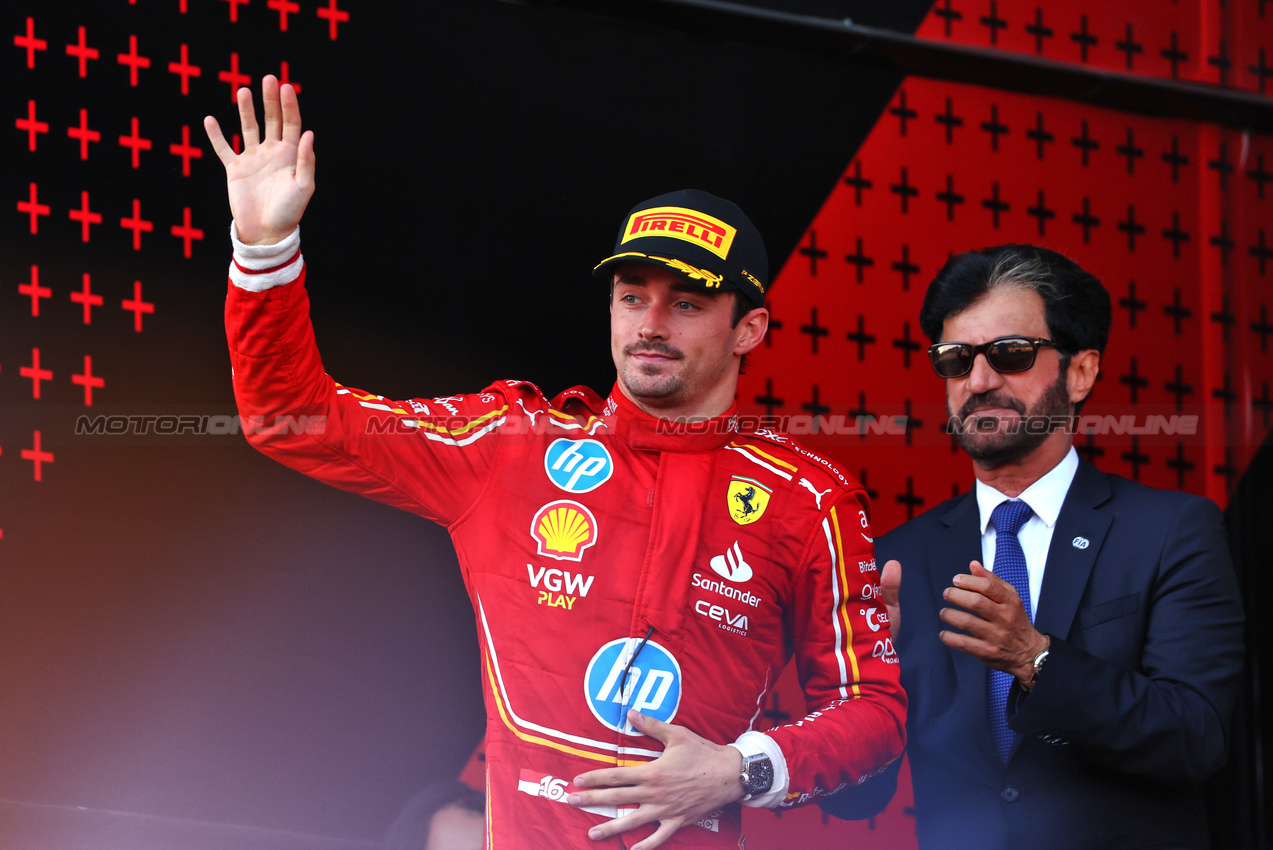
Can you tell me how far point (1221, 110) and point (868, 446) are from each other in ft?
3.84

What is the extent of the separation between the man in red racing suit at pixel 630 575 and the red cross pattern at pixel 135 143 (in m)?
0.31

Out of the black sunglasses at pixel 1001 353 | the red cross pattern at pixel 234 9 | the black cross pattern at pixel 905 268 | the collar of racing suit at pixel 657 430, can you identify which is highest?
the red cross pattern at pixel 234 9

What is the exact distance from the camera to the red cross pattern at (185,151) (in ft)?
6.47

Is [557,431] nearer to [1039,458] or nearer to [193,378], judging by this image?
[193,378]

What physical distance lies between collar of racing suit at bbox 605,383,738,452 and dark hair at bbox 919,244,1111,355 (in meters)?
0.60

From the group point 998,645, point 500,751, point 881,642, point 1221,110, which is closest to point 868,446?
point 881,642

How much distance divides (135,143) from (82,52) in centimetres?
18

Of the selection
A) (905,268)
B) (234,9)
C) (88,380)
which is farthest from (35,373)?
(905,268)

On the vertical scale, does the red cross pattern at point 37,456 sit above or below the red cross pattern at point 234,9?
below

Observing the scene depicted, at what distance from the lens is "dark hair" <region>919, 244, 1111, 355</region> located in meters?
2.20

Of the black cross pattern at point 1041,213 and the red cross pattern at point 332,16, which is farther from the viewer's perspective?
the black cross pattern at point 1041,213

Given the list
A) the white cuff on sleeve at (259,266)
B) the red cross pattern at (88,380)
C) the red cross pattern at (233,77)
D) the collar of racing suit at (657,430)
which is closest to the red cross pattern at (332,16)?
the red cross pattern at (233,77)

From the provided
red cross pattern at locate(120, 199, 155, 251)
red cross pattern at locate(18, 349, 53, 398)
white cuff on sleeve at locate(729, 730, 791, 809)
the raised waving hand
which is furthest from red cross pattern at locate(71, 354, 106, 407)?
white cuff on sleeve at locate(729, 730, 791, 809)

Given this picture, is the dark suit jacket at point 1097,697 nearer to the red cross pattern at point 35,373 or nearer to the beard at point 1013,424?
the beard at point 1013,424
